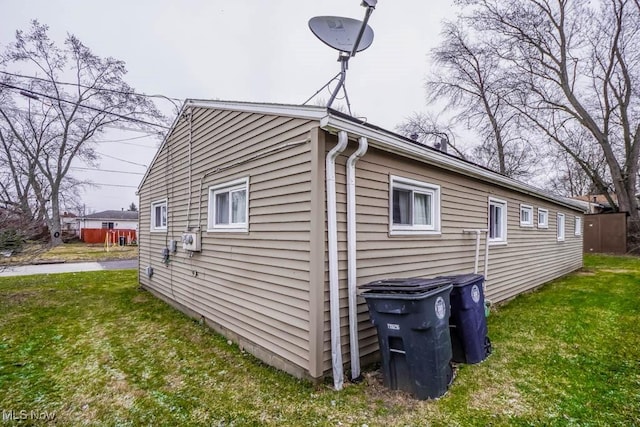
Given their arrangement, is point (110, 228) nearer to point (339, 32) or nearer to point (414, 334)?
point (339, 32)

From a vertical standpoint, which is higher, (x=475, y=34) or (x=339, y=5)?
(x=475, y=34)

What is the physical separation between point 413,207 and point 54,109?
24433 millimetres

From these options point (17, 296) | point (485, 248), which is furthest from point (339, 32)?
point (17, 296)

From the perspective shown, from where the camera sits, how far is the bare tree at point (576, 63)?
52.3ft

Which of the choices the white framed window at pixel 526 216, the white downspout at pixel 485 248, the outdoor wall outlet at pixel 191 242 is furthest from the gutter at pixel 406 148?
the outdoor wall outlet at pixel 191 242

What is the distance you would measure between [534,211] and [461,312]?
250 inches

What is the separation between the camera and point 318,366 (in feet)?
10.5

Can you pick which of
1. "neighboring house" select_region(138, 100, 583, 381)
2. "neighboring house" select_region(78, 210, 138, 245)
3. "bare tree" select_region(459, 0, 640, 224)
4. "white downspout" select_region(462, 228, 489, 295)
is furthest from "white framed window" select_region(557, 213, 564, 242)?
"neighboring house" select_region(78, 210, 138, 245)

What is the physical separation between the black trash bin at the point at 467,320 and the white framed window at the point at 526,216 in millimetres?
4863

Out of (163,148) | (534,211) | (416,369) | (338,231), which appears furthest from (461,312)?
(163,148)

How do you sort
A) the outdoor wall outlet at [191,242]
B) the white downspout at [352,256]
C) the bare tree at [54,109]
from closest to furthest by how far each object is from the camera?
1. the white downspout at [352,256]
2. the outdoor wall outlet at [191,242]
3. the bare tree at [54,109]

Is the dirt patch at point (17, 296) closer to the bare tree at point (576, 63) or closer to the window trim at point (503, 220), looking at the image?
the window trim at point (503, 220)

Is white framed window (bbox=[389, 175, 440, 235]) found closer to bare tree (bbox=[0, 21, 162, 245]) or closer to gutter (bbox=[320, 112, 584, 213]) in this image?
gutter (bbox=[320, 112, 584, 213])

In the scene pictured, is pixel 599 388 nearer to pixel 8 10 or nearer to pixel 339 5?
pixel 339 5
